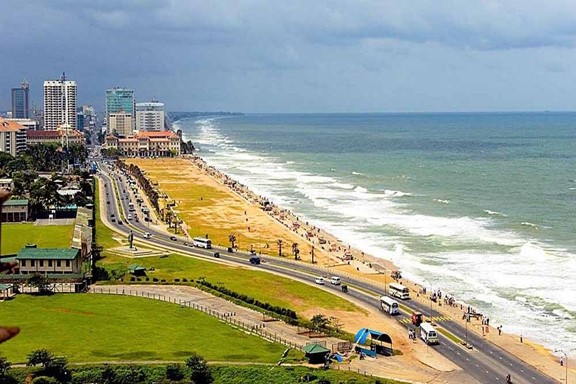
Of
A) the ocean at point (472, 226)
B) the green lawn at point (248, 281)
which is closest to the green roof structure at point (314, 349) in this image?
the green lawn at point (248, 281)

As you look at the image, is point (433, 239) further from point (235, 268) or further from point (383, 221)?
point (235, 268)

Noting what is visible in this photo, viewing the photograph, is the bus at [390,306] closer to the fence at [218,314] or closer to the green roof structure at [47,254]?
the fence at [218,314]

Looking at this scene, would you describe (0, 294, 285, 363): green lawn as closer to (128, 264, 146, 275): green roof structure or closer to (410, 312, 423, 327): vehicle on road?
(128, 264, 146, 275): green roof structure

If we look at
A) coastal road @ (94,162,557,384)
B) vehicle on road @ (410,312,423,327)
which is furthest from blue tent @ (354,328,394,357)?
vehicle on road @ (410,312,423,327)

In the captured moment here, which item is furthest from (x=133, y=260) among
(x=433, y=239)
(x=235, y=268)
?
(x=433, y=239)

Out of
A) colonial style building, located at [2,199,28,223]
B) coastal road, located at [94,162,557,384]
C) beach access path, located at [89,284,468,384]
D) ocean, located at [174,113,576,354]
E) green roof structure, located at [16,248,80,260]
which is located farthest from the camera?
colonial style building, located at [2,199,28,223]

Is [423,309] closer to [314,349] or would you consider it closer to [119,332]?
[314,349]

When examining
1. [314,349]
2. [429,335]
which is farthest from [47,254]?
[429,335]
